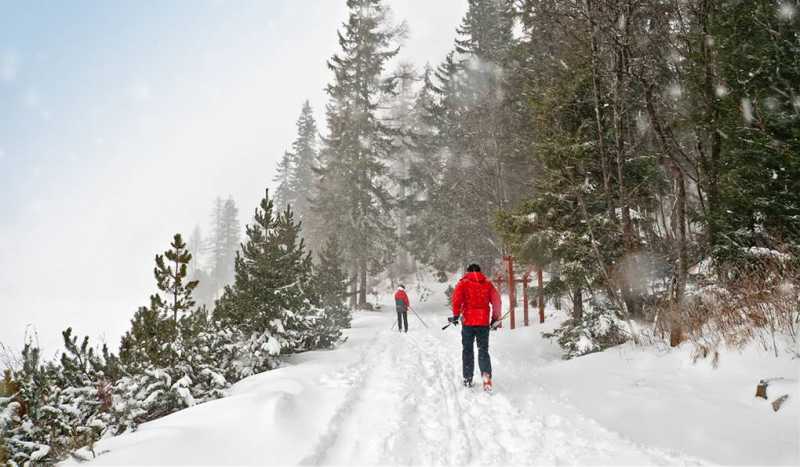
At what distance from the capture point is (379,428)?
16.1 ft

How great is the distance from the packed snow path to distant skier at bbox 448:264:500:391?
1.54 feet

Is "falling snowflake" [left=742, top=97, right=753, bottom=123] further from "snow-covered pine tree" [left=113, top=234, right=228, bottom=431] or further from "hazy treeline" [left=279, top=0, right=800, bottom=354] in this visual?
"snow-covered pine tree" [left=113, top=234, right=228, bottom=431]

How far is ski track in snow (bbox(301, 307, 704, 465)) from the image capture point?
3961 mm

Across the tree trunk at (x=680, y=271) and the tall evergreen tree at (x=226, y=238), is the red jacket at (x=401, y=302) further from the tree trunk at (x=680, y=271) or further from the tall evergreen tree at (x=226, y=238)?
the tall evergreen tree at (x=226, y=238)

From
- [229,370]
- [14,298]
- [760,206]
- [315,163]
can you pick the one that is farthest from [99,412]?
[14,298]

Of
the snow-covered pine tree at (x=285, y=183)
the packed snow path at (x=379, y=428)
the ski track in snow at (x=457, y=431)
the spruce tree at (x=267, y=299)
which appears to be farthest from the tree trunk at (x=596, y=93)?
the snow-covered pine tree at (x=285, y=183)

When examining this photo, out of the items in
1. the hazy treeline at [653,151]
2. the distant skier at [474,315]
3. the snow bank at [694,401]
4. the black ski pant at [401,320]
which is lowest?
the black ski pant at [401,320]

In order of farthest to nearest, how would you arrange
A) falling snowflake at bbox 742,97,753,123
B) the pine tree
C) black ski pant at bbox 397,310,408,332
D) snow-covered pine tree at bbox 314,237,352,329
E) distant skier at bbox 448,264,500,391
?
black ski pant at bbox 397,310,408,332 → snow-covered pine tree at bbox 314,237,352,329 → the pine tree → distant skier at bbox 448,264,500,391 → falling snowflake at bbox 742,97,753,123

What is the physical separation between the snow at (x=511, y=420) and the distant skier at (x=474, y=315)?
0.50 metres

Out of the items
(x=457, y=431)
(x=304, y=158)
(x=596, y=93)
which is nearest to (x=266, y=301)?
(x=457, y=431)

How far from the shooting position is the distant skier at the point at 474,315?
6852 mm

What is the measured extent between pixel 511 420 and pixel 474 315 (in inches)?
85.7

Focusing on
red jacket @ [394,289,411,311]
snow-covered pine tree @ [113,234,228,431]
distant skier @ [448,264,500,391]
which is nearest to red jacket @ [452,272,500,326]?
distant skier @ [448,264,500,391]

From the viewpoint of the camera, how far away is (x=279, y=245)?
34.6 ft
